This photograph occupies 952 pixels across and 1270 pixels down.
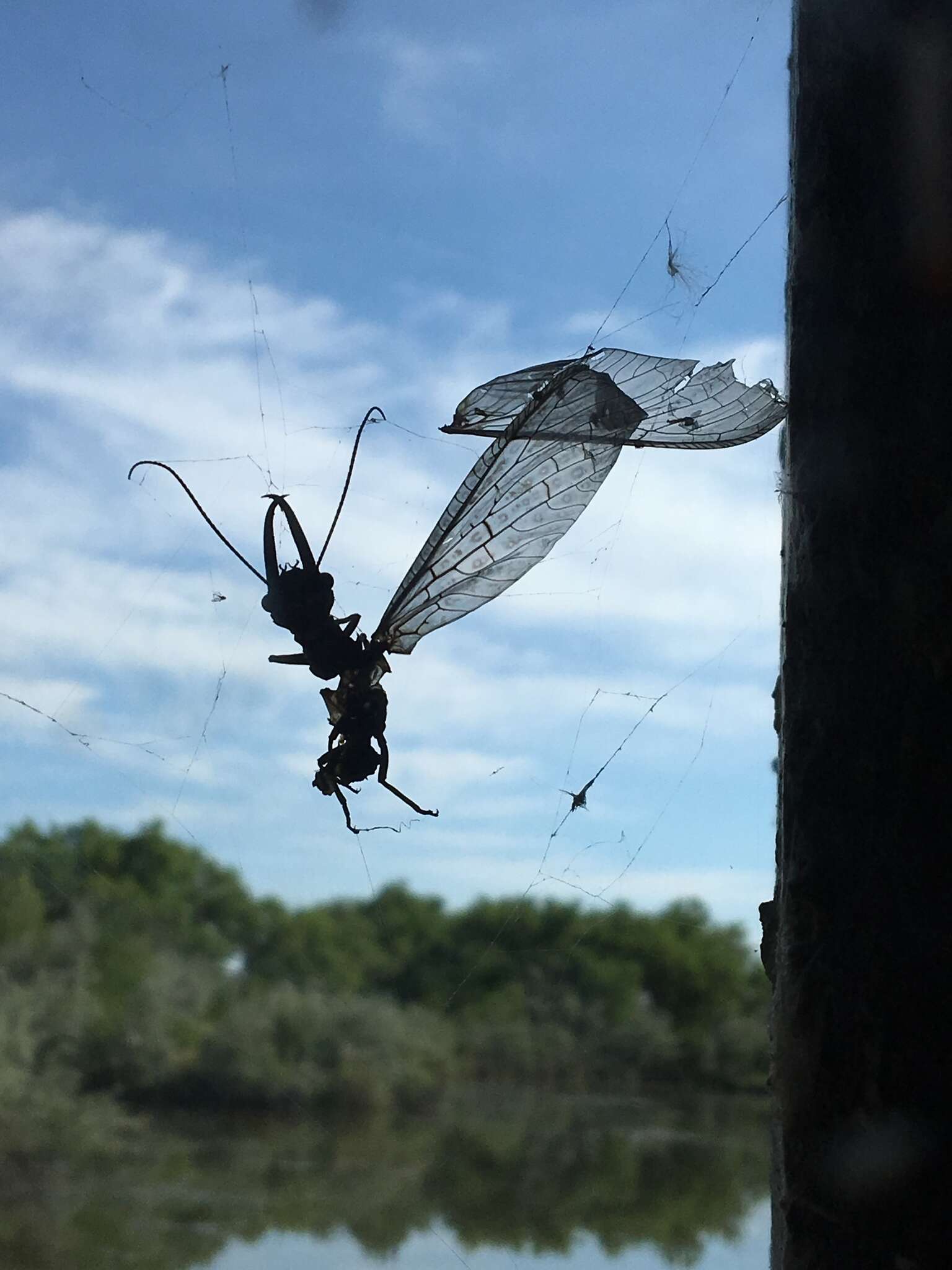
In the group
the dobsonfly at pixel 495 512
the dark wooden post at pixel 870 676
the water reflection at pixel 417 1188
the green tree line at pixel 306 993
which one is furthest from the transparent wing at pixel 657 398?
the water reflection at pixel 417 1188

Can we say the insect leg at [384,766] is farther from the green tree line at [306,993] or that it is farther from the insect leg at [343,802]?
the green tree line at [306,993]

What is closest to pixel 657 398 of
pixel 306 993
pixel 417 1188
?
pixel 306 993

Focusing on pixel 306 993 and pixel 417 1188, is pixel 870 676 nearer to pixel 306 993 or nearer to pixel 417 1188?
pixel 306 993

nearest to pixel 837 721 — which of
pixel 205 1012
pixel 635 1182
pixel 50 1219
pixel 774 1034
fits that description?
pixel 774 1034

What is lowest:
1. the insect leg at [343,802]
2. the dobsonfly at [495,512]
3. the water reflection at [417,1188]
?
the water reflection at [417,1188]

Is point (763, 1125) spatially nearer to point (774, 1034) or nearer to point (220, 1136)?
point (220, 1136)

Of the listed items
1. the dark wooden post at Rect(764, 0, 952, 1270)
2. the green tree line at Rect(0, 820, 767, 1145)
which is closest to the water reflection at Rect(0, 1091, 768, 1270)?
the green tree line at Rect(0, 820, 767, 1145)

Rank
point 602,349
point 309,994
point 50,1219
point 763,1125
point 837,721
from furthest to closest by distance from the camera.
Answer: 1. point 50,1219
2. point 309,994
3. point 763,1125
4. point 602,349
5. point 837,721
